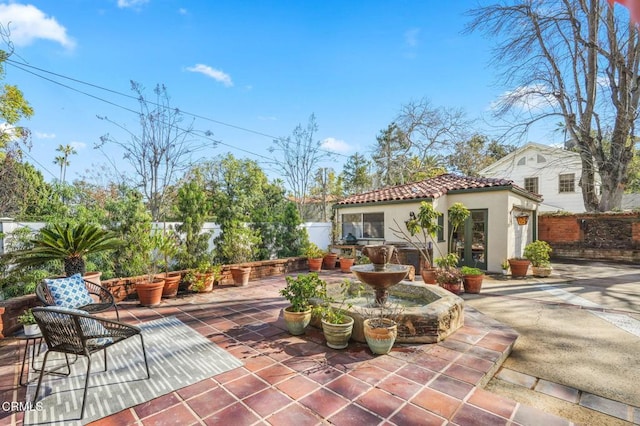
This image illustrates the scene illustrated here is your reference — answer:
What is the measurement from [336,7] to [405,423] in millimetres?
9322

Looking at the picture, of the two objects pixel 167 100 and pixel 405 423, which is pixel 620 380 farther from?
pixel 167 100

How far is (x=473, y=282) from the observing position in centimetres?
670

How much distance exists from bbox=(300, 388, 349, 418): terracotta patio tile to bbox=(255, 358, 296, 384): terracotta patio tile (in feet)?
1.42

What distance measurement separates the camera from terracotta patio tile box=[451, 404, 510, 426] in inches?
92.4

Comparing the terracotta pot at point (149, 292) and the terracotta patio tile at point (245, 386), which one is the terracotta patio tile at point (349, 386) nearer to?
the terracotta patio tile at point (245, 386)

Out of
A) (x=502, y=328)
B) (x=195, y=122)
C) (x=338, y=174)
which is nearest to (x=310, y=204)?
(x=338, y=174)

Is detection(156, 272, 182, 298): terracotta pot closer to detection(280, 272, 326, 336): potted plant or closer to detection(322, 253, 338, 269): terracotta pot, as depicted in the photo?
detection(280, 272, 326, 336): potted plant

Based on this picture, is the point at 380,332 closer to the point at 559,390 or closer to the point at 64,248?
the point at 559,390

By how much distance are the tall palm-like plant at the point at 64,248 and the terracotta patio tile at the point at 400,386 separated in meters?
5.22

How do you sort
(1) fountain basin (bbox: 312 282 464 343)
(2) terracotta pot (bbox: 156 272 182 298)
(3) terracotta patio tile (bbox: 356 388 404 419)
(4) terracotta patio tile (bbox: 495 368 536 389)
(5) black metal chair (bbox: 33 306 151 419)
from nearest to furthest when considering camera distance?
1. (3) terracotta patio tile (bbox: 356 388 404 419)
2. (5) black metal chair (bbox: 33 306 151 419)
3. (4) terracotta patio tile (bbox: 495 368 536 389)
4. (1) fountain basin (bbox: 312 282 464 343)
5. (2) terracotta pot (bbox: 156 272 182 298)

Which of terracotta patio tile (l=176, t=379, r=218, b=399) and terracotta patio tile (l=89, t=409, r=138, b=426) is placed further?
terracotta patio tile (l=176, t=379, r=218, b=399)

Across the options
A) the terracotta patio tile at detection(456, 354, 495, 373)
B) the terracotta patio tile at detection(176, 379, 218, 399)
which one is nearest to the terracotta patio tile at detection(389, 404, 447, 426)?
the terracotta patio tile at detection(456, 354, 495, 373)

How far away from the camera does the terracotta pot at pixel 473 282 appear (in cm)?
667

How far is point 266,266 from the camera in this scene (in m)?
8.58
